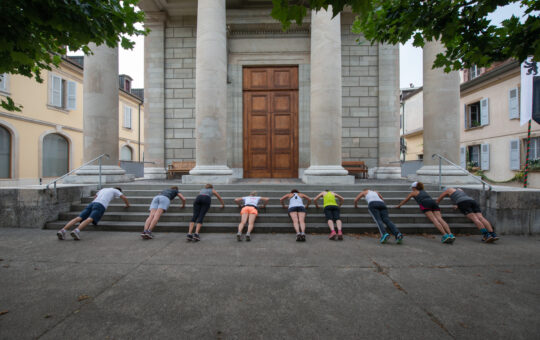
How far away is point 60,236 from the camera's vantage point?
4965 millimetres

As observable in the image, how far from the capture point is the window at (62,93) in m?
16.8

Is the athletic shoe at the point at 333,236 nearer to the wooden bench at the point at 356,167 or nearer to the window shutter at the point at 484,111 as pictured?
the wooden bench at the point at 356,167

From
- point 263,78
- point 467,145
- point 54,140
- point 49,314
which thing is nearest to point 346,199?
point 49,314

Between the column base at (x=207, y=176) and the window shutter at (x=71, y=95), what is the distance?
1640cm

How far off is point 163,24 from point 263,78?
5211mm

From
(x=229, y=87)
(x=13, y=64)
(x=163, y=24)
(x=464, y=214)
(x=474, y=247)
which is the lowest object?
(x=474, y=247)

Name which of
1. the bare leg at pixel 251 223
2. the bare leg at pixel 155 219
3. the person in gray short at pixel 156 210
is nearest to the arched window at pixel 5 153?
the person in gray short at pixel 156 210

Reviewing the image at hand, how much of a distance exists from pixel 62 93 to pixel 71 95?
A: 0.51 m

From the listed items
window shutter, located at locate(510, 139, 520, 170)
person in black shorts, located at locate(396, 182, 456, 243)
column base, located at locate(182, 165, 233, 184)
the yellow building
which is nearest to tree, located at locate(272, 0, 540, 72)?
person in black shorts, located at locate(396, 182, 456, 243)

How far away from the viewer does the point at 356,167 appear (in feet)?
37.1

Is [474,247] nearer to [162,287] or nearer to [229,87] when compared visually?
[162,287]

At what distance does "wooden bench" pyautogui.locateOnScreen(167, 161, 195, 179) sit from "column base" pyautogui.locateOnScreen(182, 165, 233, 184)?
3.41 metres

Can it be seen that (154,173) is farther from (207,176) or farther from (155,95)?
(207,176)

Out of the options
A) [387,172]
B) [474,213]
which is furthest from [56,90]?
[474,213]
